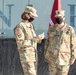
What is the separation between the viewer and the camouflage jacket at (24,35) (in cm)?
688

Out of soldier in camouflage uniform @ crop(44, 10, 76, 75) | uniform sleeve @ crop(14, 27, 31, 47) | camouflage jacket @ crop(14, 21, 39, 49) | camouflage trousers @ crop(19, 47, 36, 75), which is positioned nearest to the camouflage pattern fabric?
soldier in camouflage uniform @ crop(44, 10, 76, 75)

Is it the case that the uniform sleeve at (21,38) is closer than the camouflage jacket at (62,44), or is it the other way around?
the uniform sleeve at (21,38)

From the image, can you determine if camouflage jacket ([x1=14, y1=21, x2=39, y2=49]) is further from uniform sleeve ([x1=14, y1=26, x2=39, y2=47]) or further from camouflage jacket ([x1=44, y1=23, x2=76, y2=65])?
camouflage jacket ([x1=44, y1=23, x2=76, y2=65])

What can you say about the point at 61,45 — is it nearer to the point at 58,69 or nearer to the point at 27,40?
the point at 58,69

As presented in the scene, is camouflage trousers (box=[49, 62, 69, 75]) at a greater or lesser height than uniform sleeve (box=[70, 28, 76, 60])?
lesser

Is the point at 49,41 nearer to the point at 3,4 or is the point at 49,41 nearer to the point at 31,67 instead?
the point at 31,67

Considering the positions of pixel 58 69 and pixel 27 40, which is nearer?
pixel 27 40

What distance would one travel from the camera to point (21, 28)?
273 inches

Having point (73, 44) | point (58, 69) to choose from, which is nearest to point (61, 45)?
point (73, 44)

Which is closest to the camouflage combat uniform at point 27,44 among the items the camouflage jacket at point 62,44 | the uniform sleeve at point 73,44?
the camouflage jacket at point 62,44

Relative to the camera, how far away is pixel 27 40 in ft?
22.7

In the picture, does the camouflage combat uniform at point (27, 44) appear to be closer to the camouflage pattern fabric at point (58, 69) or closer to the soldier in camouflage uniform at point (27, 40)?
the soldier in camouflage uniform at point (27, 40)

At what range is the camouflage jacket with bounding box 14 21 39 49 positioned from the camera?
6879mm

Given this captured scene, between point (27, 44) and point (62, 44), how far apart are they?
1.86 ft
